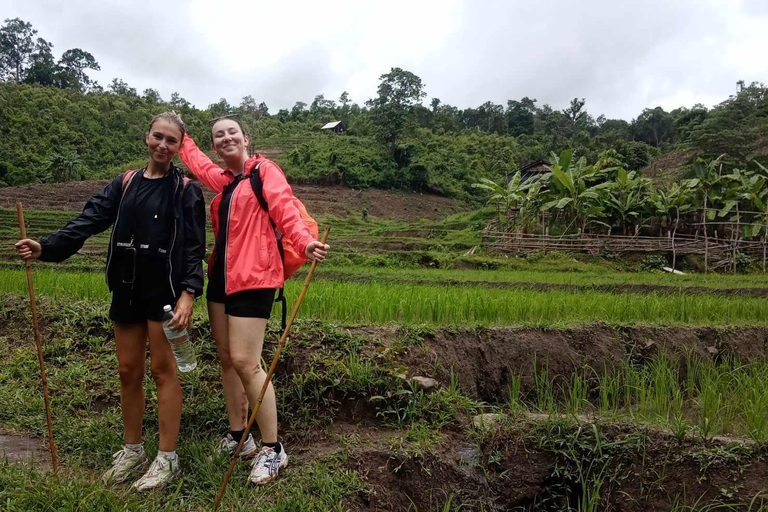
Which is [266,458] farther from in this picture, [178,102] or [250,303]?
[178,102]

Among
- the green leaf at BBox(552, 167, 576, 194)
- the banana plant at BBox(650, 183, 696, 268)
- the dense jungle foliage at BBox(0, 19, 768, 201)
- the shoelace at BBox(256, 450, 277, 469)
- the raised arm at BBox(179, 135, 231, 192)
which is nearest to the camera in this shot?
the shoelace at BBox(256, 450, 277, 469)

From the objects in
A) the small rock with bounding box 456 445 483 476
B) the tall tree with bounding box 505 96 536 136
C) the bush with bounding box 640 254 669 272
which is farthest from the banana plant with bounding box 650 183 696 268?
the tall tree with bounding box 505 96 536 136

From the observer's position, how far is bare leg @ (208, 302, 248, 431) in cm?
248

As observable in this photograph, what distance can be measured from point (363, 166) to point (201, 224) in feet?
107

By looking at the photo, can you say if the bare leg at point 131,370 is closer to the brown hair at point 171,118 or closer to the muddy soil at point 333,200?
the brown hair at point 171,118

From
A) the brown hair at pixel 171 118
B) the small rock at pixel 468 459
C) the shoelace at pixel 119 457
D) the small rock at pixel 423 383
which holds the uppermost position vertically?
the brown hair at pixel 171 118

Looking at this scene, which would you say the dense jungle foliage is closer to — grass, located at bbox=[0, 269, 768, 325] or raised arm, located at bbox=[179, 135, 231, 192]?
grass, located at bbox=[0, 269, 768, 325]

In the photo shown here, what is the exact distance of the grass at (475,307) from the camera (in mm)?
4246

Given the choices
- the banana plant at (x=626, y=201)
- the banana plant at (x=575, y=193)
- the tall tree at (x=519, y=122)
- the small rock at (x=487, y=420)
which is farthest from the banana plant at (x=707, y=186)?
the tall tree at (x=519, y=122)

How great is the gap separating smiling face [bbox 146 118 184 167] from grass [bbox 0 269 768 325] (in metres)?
1.81

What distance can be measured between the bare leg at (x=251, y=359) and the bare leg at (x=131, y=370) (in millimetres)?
465

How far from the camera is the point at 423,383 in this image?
316cm

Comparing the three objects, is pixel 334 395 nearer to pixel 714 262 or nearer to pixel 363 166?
pixel 714 262

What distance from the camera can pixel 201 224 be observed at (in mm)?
2496
